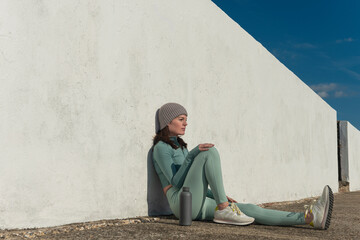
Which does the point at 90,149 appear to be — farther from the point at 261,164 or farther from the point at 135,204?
the point at 261,164

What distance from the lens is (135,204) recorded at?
9.89 ft

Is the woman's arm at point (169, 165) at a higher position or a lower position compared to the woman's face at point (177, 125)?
lower

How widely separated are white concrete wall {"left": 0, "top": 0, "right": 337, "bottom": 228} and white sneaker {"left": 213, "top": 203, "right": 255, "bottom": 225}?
2.32 feet

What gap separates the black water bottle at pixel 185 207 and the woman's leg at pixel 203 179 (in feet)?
0.37

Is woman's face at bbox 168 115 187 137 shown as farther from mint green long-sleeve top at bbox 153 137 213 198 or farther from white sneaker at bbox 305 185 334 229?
white sneaker at bbox 305 185 334 229

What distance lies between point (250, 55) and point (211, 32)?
1136 millimetres

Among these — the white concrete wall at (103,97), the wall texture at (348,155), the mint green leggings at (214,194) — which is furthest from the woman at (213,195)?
the wall texture at (348,155)

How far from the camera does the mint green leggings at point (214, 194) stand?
264 centimetres

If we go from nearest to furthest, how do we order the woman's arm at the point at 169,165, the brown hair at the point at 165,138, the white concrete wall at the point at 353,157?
the woman's arm at the point at 169,165, the brown hair at the point at 165,138, the white concrete wall at the point at 353,157

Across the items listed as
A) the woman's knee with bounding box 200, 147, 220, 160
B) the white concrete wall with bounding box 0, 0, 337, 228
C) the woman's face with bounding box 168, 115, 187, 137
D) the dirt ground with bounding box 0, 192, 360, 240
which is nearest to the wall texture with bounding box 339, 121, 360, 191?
the white concrete wall with bounding box 0, 0, 337, 228

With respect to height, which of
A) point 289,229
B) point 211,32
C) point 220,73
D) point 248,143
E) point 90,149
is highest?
point 211,32

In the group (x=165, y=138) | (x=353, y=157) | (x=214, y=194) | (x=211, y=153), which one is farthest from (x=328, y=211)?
(x=353, y=157)

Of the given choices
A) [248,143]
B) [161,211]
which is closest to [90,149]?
[161,211]

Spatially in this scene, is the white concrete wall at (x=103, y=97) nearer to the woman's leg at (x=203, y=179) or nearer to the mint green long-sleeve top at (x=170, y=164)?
the mint green long-sleeve top at (x=170, y=164)
